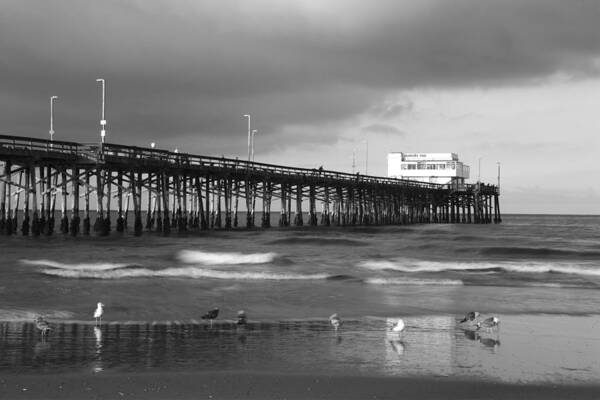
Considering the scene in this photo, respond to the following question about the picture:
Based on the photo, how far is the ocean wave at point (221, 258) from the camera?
25.6 metres

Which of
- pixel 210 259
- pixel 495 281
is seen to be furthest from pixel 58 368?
pixel 210 259

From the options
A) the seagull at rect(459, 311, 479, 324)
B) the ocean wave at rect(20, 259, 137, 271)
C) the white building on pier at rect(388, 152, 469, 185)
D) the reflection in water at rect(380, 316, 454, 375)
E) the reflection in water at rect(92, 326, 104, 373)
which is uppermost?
the white building on pier at rect(388, 152, 469, 185)

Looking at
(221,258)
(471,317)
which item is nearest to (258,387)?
(471,317)

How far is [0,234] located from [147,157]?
8892mm

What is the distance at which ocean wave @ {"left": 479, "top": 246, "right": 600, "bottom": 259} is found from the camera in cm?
3325

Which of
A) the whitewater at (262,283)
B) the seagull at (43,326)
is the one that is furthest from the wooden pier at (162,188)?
the seagull at (43,326)

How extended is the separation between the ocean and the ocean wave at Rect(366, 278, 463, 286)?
0.19 feet

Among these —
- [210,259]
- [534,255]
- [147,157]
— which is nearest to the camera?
[210,259]

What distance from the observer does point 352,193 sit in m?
66.2

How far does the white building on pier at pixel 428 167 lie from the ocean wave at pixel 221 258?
237ft

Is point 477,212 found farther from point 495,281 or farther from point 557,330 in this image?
point 557,330

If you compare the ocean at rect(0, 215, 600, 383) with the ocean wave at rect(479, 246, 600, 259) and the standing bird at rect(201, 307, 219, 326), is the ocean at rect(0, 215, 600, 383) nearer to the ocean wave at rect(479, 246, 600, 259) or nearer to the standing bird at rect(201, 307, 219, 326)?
the standing bird at rect(201, 307, 219, 326)

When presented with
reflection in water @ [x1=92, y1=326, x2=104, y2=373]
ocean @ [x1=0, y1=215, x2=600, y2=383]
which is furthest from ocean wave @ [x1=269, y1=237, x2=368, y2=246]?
reflection in water @ [x1=92, y1=326, x2=104, y2=373]

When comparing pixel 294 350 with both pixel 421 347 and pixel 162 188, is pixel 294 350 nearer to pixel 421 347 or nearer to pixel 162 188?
pixel 421 347
